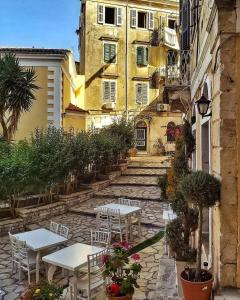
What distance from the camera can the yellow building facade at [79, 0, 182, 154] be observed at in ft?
85.1

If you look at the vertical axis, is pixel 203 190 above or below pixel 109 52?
below

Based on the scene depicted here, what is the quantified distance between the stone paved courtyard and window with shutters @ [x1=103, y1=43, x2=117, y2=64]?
37.8 feet

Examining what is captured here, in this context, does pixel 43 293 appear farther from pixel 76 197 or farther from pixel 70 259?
pixel 76 197

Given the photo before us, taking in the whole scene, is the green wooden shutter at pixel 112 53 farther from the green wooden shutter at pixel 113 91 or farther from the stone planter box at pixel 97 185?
the stone planter box at pixel 97 185

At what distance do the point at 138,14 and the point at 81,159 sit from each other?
1874 cm

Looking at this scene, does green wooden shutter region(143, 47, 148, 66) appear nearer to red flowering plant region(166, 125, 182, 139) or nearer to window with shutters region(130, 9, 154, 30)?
window with shutters region(130, 9, 154, 30)

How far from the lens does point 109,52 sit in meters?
26.3

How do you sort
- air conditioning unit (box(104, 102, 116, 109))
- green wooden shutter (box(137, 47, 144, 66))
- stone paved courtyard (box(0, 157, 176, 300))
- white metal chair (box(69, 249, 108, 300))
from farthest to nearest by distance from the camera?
green wooden shutter (box(137, 47, 144, 66))
air conditioning unit (box(104, 102, 116, 109))
stone paved courtyard (box(0, 157, 176, 300))
white metal chair (box(69, 249, 108, 300))

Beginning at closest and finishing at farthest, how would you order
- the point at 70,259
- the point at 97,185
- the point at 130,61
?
the point at 70,259
the point at 97,185
the point at 130,61

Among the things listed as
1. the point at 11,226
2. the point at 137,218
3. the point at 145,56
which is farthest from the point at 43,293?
the point at 145,56

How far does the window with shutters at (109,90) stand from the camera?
26219 millimetres

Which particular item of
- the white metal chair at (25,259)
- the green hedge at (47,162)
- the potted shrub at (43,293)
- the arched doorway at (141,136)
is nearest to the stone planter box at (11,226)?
the green hedge at (47,162)

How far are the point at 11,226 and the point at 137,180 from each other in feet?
27.3

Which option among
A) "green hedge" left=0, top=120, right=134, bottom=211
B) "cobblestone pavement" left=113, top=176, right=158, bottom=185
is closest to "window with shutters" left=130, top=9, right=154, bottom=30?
"cobblestone pavement" left=113, top=176, right=158, bottom=185
